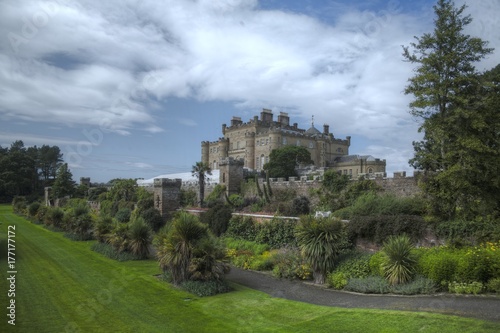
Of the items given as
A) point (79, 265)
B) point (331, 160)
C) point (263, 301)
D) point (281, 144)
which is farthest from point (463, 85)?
point (331, 160)

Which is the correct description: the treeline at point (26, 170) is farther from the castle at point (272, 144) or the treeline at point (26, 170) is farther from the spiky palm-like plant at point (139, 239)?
the spiky palm-like plant at point (139, 239)

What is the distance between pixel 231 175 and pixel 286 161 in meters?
17.6

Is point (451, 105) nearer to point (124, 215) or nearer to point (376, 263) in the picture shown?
point (376, 263)

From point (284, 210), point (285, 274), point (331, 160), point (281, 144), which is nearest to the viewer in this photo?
point (285, 274)

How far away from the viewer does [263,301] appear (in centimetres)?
1212

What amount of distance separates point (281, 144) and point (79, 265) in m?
43.3

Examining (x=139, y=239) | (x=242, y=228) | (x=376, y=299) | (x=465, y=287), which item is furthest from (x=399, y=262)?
(x=139, y=239)

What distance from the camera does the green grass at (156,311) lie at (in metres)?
9.16

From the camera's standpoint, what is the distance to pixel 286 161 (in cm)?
5062

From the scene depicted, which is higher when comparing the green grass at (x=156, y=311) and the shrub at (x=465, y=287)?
the shrub at (x=465, y=287)

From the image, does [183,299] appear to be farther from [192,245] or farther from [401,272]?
[401,272]

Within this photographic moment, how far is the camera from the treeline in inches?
2549

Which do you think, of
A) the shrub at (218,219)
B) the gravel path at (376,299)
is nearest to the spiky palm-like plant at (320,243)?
the gravel path at (376,299)

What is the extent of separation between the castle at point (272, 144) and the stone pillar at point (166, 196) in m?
26.1
